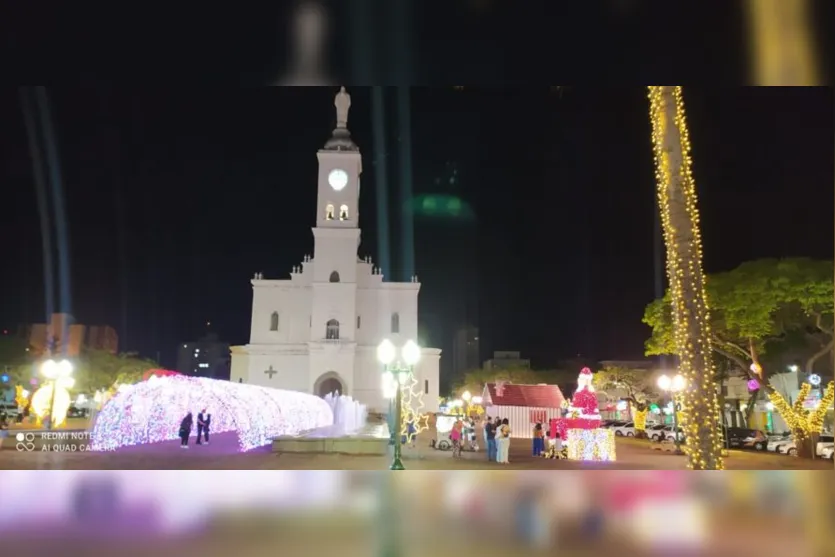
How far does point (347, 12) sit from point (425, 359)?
34.0 metres

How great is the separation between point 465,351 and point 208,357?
32.7 metres

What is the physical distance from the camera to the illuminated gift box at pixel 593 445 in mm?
12055

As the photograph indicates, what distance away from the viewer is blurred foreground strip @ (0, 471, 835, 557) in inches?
171

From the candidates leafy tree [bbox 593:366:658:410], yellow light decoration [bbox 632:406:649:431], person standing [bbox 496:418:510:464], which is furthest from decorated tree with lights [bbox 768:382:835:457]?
leafy tree [bbox 593:366:658:410]

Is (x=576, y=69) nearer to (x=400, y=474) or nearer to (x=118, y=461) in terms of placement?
(x=400, y=474)

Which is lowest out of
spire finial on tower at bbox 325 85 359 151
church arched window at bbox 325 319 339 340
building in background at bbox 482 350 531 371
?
building in background at bbox 482 350 531 371

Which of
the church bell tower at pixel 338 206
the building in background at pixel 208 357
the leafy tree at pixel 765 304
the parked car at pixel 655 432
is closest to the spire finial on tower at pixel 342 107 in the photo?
the church bell tower at pixel 338 206

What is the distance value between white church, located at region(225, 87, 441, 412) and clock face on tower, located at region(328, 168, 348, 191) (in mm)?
60

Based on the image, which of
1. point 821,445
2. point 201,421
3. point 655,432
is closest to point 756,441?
point 821,445

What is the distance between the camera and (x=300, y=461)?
37.8 feet

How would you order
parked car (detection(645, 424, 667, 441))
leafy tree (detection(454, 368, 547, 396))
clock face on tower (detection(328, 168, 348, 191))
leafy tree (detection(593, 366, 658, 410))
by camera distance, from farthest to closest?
clock face on tower (detection(328, 168, 348, 191))
leafy tree (detection(454, 368, 547, 396))
leafy tree (detection(593, 366, 658, 410))
parked car (detection(645, 424, 667, 441))

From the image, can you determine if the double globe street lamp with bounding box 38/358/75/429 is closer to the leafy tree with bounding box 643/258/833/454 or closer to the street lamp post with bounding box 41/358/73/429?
the street lamp post with bounding box 41/358/73/429

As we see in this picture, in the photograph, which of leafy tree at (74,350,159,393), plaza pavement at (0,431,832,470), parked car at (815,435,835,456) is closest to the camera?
plaza pavement at (0,431,832,470)

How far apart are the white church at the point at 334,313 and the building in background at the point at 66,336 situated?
9019 mm
